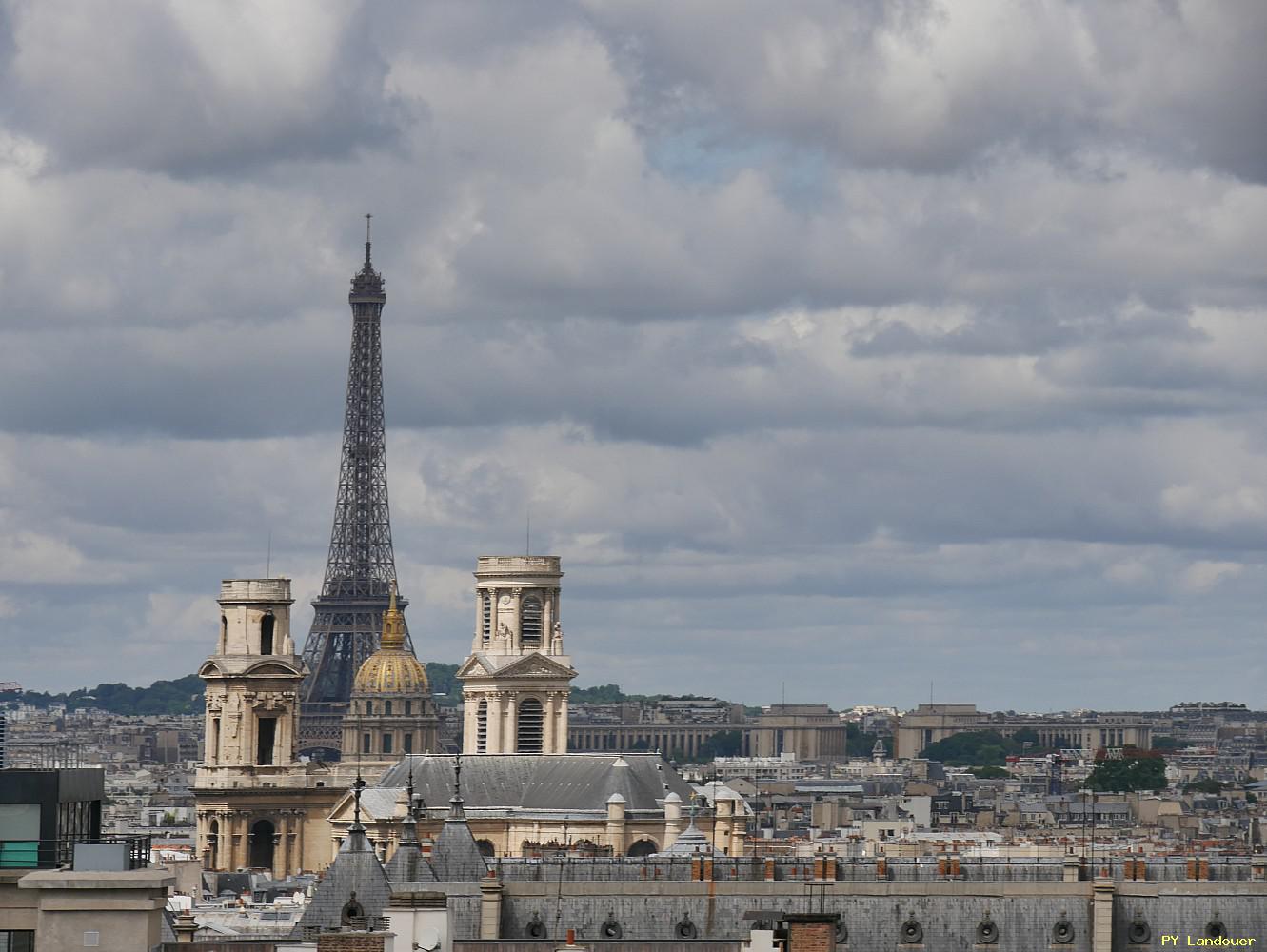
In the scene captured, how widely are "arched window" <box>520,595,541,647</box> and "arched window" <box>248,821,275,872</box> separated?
1416 cm

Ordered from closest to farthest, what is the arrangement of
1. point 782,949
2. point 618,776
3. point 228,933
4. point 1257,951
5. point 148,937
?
point 148,937 → point 782,949 → point 1257,951 → point 228,933 → point 618,776

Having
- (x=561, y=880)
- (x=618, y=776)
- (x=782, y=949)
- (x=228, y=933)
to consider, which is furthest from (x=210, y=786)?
(x=782, y=949)

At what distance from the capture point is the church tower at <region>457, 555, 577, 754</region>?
191125 millimetres

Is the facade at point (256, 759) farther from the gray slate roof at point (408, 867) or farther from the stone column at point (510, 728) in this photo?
the gray slate roof at point (408, 867)

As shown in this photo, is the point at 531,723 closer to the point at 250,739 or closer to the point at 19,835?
the point at 250,739

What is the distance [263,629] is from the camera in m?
187

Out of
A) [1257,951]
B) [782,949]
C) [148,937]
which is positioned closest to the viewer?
[148,937]

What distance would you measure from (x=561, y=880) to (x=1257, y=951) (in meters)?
13.4

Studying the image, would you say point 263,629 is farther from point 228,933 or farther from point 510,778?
point 228,933

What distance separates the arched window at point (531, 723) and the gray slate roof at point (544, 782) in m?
10.6

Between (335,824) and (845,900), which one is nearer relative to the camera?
(845,900)

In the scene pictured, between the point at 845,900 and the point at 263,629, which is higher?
the point at 263,629

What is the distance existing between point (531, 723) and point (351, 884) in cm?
11725

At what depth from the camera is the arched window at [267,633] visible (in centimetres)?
18712
